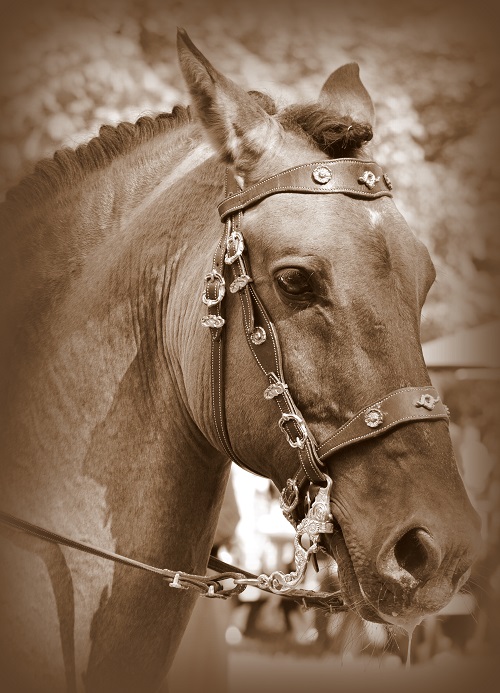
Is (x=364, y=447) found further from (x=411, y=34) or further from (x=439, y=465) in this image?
(x=411, y=34)

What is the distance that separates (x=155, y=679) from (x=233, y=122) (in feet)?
6.67

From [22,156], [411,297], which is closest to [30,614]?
[411,297]

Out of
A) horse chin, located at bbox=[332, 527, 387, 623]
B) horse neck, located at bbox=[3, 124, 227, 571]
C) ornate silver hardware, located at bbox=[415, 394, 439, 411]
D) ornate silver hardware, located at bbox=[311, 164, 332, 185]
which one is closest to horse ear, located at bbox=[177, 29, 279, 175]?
ornate silver hardware, located at bbox=[311, 164, 332, 185]

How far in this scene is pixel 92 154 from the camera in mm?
3279

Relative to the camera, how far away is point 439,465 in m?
2.34

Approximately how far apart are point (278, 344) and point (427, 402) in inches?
19.7

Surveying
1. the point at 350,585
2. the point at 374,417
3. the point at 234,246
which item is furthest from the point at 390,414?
the point at 234,246

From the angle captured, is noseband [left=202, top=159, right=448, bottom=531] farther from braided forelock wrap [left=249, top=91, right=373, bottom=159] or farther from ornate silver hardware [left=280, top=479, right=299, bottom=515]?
braided forelock wrap [left=249, top=91, right=373, bottom=159]

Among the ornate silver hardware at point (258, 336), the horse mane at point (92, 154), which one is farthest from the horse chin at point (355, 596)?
the horse mane at point (92, 154)

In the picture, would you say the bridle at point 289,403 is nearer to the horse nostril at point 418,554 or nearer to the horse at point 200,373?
the horse at point 200,373

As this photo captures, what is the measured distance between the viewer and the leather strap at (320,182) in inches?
103

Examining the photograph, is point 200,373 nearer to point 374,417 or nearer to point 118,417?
point 118,417

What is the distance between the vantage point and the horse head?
7.51ft

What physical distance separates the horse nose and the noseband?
0.30m
